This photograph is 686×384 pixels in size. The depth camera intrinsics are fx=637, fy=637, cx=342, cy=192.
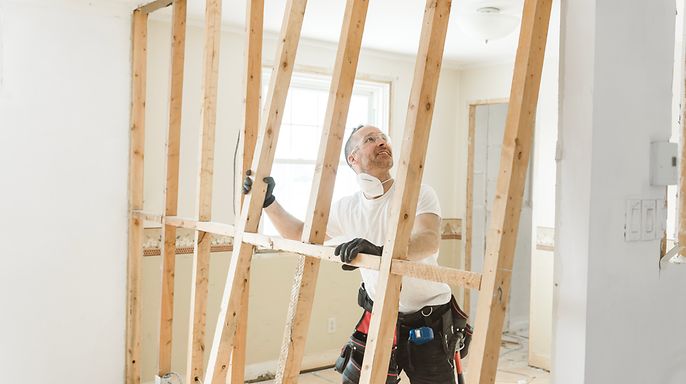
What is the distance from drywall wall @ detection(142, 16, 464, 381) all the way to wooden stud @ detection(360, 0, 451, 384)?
2.08 meters

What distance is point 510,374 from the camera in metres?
4.73

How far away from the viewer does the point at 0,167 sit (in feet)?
11.3

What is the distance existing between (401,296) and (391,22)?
2.11 metres

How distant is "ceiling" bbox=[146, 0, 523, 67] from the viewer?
3.63 m

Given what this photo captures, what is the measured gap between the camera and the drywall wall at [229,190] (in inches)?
160

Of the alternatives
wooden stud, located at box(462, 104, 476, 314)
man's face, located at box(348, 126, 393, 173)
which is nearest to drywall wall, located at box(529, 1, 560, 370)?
wooden stud, located at box(462, 104, 476, 314)

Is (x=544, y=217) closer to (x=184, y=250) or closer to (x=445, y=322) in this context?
(x=445, y=322)

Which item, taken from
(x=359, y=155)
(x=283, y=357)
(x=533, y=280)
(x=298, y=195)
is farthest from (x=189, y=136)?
(x=533, y=280)

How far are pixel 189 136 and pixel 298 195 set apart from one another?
0.98 m

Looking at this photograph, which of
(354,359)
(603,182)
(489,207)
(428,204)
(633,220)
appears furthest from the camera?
(489,207)

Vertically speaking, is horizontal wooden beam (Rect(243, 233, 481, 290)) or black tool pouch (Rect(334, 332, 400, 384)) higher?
horizontal wooden beam (Rect(243, 233, 481, 290))

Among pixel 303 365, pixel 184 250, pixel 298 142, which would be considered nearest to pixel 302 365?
pixel 303 365

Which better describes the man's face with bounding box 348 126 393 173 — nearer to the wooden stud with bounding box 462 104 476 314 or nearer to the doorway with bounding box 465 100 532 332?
the wooden stud with bounding box 462 104 476 314

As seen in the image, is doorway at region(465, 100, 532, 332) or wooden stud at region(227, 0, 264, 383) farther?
doorway at region(465, 100, 532, 332)
